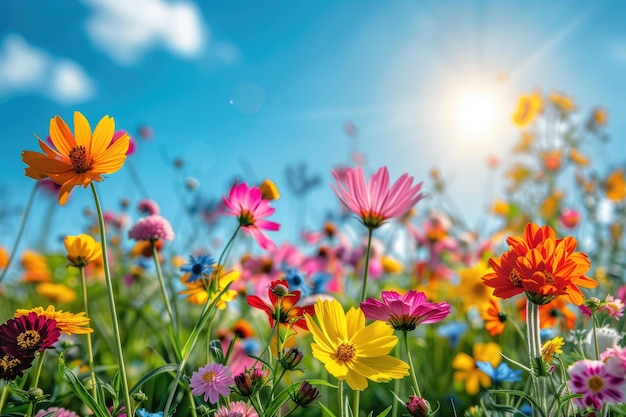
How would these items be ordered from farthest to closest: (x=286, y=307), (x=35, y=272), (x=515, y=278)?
(x=35, y=272), (x=286, y=307), (x=515, y=278)

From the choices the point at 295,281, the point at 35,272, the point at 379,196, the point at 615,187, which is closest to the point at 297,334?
the point at 295,281

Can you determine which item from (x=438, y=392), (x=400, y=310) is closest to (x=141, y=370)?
(x=438, y=392)

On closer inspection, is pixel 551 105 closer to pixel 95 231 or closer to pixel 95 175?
pixel 95 231

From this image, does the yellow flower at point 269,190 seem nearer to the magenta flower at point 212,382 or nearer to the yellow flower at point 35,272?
the magenta flower at point 212,382

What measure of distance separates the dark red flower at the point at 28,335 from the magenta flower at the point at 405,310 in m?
0.42

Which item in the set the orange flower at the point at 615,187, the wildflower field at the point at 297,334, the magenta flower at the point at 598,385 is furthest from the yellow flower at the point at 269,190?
the orange flower at the point at 615,187

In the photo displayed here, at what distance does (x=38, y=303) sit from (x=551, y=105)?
3211 mm

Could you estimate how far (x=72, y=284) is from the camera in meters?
3.04

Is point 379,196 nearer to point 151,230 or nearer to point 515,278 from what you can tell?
point 515,278

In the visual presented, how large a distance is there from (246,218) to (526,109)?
2.93 metres

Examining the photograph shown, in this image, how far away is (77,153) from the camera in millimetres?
689

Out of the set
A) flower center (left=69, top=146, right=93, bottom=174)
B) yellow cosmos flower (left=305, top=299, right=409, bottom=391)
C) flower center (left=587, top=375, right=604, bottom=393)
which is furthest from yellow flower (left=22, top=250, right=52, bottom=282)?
flower center (left=587, top=375, right=604, bottom=393)

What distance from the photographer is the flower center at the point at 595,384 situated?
1.73 feet

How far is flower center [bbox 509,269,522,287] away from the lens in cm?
64
